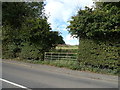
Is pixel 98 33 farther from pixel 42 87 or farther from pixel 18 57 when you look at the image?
pixel 18 57

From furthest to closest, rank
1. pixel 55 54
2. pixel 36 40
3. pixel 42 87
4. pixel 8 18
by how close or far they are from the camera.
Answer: pixel 8 18 → pixel 36 40 → pixel 55 54 → pixel 42 87

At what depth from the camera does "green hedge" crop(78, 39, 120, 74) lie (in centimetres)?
1294

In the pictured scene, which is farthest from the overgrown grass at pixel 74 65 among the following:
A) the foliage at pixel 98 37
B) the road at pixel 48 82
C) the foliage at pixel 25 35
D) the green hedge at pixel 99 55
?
the road at pixel 48 82

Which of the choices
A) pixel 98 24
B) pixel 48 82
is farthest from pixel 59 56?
pixel 48 82

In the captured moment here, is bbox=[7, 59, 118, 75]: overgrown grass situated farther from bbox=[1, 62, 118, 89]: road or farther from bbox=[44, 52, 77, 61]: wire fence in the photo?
bbox=[1, 62, 118, 89]: road

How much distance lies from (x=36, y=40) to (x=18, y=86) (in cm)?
1071

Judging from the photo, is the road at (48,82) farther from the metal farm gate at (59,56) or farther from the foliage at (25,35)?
the foliage at (25,35)

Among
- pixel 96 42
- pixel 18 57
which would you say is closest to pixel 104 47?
pixel 96 42

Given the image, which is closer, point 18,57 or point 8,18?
point 18,57

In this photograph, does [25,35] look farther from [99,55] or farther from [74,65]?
[99,55]

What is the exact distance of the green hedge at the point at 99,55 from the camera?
1294 centimetres

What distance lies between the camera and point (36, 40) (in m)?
18.6

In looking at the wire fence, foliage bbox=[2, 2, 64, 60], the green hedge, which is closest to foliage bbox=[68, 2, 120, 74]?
the green hedge

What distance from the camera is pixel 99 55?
45.2 ft
